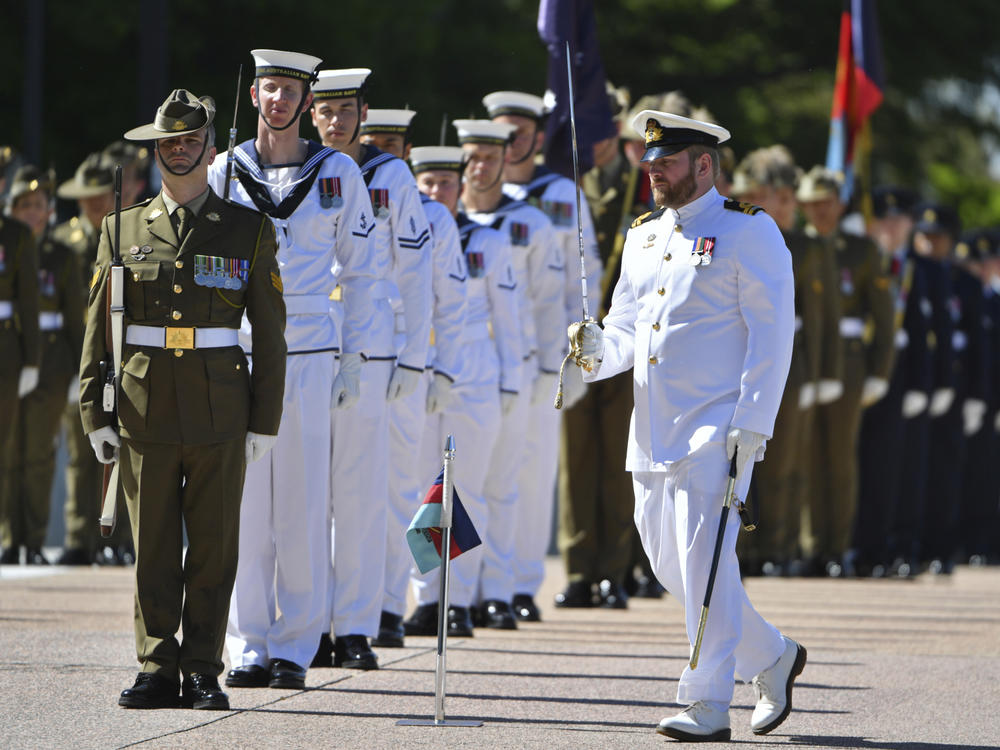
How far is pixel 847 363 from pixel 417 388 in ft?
21.3

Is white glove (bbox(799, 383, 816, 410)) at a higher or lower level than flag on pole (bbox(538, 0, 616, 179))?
lower

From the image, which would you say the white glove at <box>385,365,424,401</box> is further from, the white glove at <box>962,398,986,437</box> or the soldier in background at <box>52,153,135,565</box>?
the white glove at <box>962,398,986,437</box>

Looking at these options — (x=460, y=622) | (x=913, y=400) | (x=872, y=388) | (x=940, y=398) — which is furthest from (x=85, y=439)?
(x=940, y=398)

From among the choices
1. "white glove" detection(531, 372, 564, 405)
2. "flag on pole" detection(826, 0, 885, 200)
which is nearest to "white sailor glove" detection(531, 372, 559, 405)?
"white glove" detection(531, 372, 564, 405)

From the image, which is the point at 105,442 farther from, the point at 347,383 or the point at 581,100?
the point at 581,100

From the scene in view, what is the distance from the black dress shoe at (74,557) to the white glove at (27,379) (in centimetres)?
146

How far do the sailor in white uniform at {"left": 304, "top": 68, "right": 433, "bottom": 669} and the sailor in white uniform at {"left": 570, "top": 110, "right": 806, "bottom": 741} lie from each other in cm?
164

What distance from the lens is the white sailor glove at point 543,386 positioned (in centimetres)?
1166

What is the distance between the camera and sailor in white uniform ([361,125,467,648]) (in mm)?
9828

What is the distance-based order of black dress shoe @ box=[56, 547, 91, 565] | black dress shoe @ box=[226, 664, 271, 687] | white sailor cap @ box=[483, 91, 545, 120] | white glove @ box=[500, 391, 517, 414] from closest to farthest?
black dress shoe @ box=[226, 664, 271, 687]
white glove @ box=[500, 391, 517, 414]
white sailor cap @ box=[483, 91, 545, 120]
black dress shoe @ box=[56, 547, 91, 565]

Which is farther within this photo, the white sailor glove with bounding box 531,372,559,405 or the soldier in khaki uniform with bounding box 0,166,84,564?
the soldier in khaki uniform with bounding box 0,166,84,564

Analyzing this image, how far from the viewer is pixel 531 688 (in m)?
8.45

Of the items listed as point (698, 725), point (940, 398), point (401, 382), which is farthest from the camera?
point (940, 398)

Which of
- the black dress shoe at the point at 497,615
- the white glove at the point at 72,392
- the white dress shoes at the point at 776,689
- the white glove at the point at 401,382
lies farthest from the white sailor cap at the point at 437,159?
the white glove at the point at 72,392
